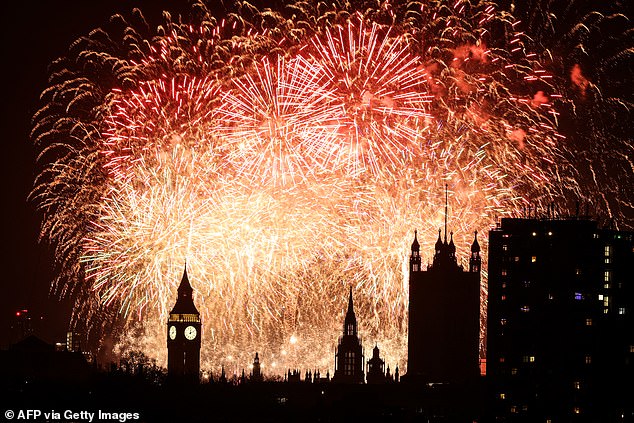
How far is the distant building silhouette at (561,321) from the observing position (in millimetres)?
190875

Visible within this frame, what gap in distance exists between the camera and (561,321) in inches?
7608

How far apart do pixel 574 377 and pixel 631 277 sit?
15.9 meters

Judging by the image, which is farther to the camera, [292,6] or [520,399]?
[520,399]

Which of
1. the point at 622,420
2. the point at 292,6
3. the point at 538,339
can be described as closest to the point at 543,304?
the point at 538,339

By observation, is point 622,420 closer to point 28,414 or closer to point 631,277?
point 631,277

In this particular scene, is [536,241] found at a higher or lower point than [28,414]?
higher

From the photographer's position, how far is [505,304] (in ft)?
646

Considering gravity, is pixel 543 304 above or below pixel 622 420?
above

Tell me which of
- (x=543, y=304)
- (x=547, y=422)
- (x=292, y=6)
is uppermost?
(x=292, y=6)

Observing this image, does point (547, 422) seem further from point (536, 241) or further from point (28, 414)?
point (28, 414)

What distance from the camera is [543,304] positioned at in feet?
639

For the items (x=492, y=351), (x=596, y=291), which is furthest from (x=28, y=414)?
(x=596, y=291)

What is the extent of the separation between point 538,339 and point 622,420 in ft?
52.0

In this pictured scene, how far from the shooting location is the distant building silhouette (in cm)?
19088
